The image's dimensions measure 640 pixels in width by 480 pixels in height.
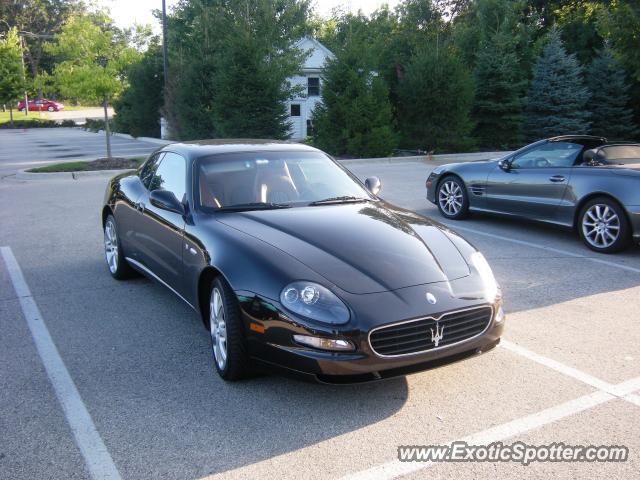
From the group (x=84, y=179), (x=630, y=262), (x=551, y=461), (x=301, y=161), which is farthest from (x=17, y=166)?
(x=551, y=461)

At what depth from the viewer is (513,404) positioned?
3766mm

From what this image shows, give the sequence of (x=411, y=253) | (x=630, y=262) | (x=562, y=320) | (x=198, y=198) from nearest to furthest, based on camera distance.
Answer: (x=411, y=253)
(x=198, y=198)
(x=562, y=320)
(x=630, y=262)

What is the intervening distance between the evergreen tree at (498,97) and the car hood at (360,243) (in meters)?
18.8

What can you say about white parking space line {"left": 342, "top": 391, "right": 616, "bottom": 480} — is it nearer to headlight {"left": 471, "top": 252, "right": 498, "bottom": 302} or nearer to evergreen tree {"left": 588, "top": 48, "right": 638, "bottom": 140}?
headlight {"left": 471, "top": 252, "right": 498, "bottom": 302}

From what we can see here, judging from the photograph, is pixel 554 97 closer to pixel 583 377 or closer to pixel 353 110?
pixel 353 110

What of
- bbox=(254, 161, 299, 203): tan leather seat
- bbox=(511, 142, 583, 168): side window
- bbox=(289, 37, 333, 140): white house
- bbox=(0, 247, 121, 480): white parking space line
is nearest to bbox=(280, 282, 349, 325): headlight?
bbox=(0, 247, 121, 480): white parking space line

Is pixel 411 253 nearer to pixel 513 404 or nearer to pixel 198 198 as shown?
pixel 513 404

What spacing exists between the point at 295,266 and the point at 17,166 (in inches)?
692

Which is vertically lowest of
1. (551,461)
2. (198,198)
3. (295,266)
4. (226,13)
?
(551,461)

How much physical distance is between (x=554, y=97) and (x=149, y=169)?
67.7ft

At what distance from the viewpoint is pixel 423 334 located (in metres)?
3.60

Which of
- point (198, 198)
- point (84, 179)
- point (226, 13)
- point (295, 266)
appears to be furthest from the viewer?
point (226, 13)

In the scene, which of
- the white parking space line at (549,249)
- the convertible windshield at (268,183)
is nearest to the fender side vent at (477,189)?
the white parking space line at (549,249)

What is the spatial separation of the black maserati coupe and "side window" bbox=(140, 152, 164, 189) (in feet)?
0.70
